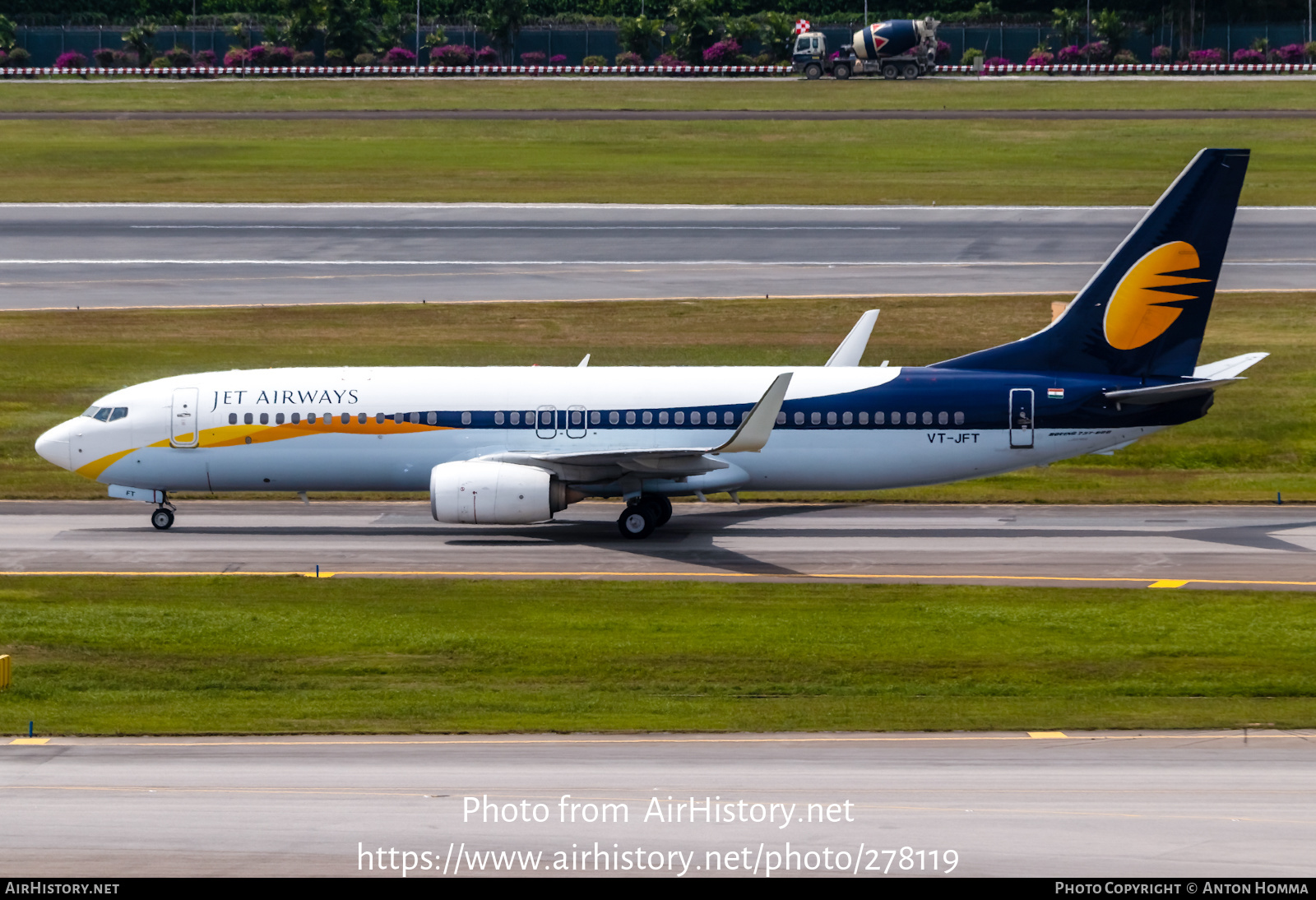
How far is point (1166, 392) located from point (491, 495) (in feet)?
50.6

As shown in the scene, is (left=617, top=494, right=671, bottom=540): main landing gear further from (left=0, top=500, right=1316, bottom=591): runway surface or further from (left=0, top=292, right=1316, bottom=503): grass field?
(left=0, top=292, right=1316, bottom=503): grass field

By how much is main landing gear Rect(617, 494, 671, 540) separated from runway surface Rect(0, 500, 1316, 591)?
0.38 m

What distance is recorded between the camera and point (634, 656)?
28.1 m

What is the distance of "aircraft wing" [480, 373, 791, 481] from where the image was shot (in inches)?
1398

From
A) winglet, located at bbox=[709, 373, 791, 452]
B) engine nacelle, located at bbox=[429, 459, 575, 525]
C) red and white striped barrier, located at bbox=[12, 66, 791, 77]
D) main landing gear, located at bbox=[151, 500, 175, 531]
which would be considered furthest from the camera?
red and white striped barrier, located at bbox=[12, 66, 791, 77]

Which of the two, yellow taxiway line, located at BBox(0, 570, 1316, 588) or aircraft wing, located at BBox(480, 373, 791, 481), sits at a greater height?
aircraft wing, located at BBox(480, 373, 791, 481)

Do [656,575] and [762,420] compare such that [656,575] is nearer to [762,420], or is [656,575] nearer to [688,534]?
[762,420]

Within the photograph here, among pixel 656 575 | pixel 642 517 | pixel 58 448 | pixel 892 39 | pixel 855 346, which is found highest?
pixel 892 39

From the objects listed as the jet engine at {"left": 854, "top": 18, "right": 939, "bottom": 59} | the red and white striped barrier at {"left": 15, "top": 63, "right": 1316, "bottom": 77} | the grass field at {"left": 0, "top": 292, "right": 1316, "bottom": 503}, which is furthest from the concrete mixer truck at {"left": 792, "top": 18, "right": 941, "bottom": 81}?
the grass field at {"left": 0, "top": 292, "right": 1316, "bottom": 503}

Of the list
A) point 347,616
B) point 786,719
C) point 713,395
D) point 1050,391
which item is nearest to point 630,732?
point 786,719

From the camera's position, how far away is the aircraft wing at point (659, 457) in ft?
116

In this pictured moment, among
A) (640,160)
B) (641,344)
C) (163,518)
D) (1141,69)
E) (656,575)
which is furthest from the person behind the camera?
(1141,69)

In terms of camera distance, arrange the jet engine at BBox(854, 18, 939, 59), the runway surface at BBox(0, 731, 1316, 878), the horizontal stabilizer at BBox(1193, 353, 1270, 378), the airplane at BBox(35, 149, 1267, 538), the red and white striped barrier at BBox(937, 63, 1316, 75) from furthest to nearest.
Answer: the red and white striped barrier at BBox(937, 63, 1316, 75) < the jet engine at BBox(854, 18, 939, 59) < the airplane at BBox(35, 149, 1267, 538) < the horizontal stabilizer at BBox(1193, 353, 1270, 378) < the runway surface at BBox(0, 731, 1316, 878)

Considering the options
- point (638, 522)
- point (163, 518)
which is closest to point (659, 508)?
point (638, 522)
